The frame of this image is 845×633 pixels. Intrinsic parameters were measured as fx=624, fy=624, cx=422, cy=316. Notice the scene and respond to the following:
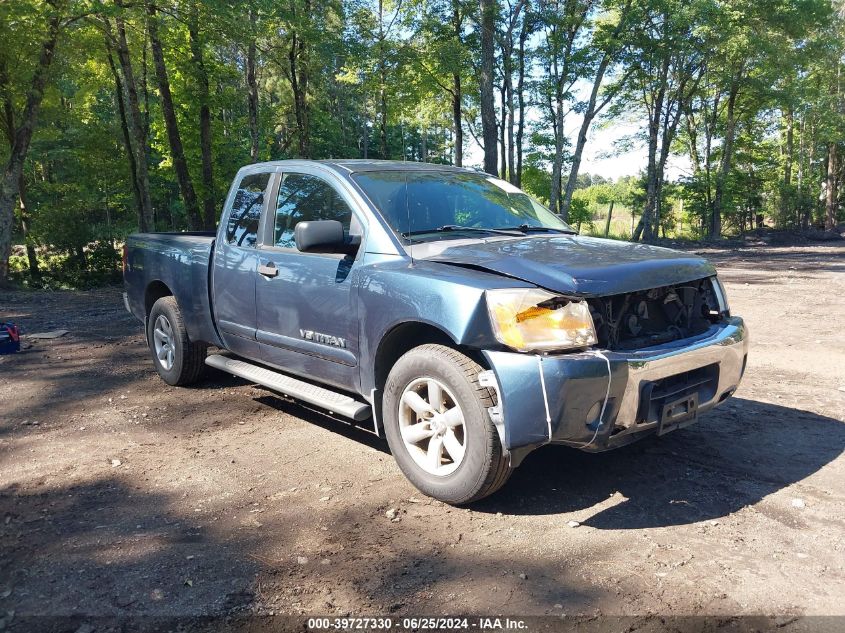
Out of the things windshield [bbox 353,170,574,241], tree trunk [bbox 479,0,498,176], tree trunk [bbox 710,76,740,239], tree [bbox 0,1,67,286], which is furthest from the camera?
tree trunk [bbox 710,76,740,239]

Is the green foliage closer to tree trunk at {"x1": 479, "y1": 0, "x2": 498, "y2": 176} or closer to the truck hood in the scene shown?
tree trunk at {"x1": 479, "y1": 0, "x2": 498, "y2": 176}

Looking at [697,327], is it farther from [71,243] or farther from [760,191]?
[760,191]

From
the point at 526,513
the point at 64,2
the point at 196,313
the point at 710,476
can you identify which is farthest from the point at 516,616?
the point at 64,2

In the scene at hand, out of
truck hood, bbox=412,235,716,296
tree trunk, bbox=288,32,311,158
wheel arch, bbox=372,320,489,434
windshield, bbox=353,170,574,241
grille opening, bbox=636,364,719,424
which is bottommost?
grille opening, bbox=636,364,719,424

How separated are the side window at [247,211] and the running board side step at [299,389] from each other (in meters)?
0.98

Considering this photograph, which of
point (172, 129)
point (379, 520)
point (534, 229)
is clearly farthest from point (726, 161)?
point (379, 520)

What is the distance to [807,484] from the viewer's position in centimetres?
363

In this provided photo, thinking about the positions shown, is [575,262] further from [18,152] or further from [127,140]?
[127,140]

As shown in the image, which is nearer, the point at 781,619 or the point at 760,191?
the point at 781,619

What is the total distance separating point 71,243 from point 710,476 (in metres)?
22.0

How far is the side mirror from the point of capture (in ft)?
12.2

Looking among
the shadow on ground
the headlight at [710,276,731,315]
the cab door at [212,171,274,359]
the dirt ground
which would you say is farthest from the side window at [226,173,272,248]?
the headlight at [710,276,731,315]

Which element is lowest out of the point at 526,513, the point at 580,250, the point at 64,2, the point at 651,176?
the point at 526,513

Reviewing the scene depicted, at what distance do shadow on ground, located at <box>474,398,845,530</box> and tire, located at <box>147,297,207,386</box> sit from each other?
3323 mm
